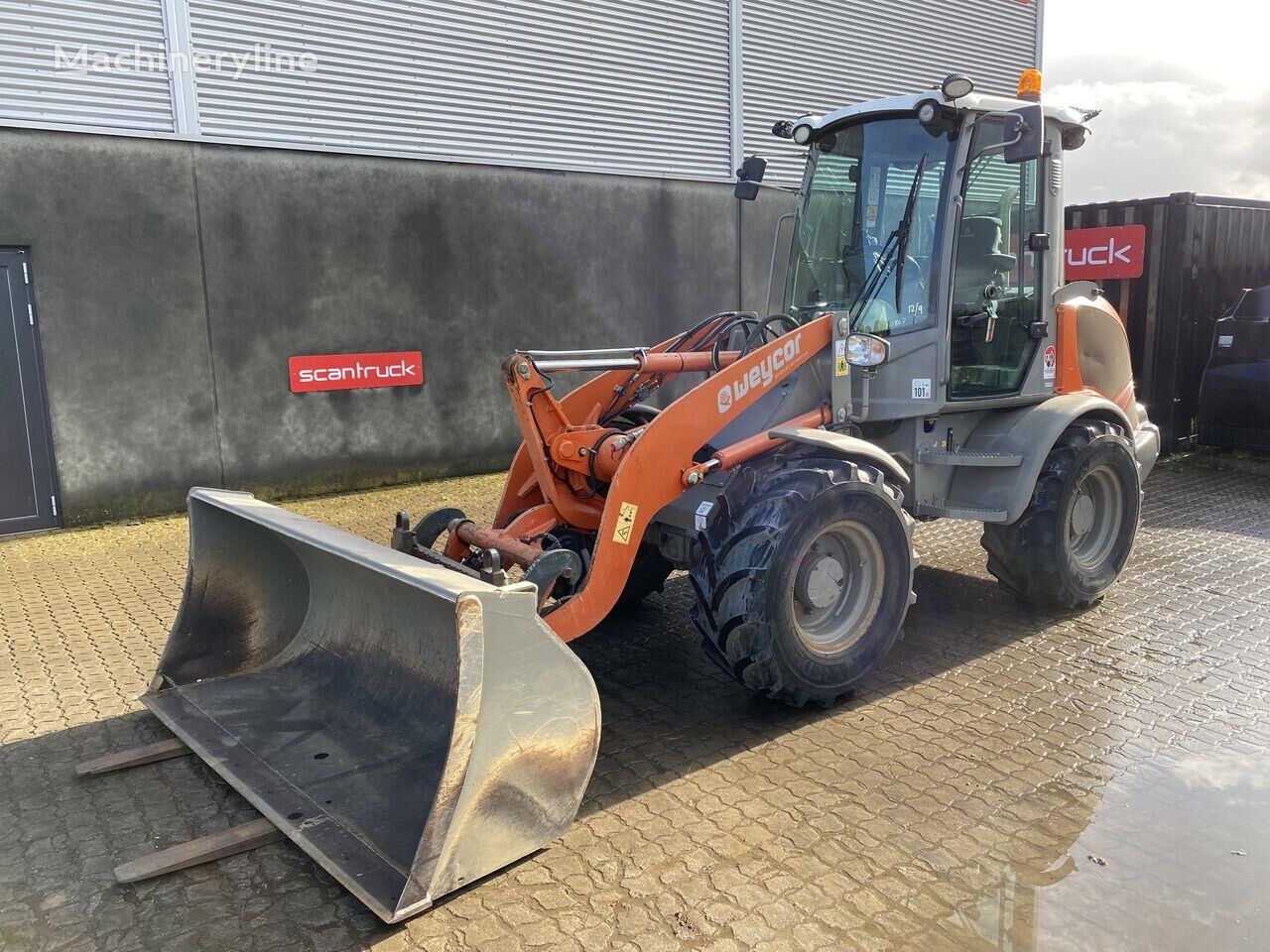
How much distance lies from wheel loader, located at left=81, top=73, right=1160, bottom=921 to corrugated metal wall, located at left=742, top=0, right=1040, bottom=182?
23.8ft

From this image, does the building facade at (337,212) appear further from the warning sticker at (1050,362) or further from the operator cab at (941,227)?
the warning sticker at (1050,362)

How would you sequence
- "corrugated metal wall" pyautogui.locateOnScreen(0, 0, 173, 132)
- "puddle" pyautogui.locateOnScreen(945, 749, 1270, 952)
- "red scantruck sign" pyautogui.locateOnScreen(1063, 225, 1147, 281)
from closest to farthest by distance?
"puddle" pyautogui.locateOnScreen(945, 749, 1270, 952) < "corrugated metal wall" pyautogui.locateOnScreen(0, 0, 173, 132) < "red scantruck sign" pyautogui.locateOnScreen(1063, 225, 1147, 281)

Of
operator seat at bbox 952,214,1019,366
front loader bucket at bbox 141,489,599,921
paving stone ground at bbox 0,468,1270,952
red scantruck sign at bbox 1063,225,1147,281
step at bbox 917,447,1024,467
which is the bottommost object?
paving stone ground at bbox 0,468,1270,952

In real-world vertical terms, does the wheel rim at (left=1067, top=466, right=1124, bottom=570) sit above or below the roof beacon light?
below

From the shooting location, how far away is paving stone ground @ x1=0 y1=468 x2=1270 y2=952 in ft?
9.64

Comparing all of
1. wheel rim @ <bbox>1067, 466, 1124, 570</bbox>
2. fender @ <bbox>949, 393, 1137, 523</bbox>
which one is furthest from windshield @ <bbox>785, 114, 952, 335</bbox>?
wheel rim @ <bbox>1067, 466, 1124, 570</bbox>

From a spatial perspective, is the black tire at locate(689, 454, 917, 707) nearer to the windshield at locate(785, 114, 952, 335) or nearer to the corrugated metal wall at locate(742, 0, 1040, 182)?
the windshield at locate(785, 114, 952, 335)

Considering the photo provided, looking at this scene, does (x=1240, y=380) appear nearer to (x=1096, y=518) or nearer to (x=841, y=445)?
(x=1096, y=518)

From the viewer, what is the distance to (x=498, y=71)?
997 cm

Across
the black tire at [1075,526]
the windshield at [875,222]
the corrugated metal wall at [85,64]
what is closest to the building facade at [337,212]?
the corrugated metal wall at [85,64]

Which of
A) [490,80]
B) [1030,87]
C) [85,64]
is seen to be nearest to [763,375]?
[1030,87]

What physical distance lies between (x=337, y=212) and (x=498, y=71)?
2.40 m

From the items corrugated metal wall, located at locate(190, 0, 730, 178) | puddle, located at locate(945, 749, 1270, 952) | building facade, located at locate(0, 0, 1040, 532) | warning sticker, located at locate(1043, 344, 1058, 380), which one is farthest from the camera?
corrugated metal wall, located at locate(190, 0, 730, 178)

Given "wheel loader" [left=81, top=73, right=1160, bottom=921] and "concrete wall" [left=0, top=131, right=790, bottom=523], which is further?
"concrete wall" [left=0, top=131, right=790, bottom=523]
